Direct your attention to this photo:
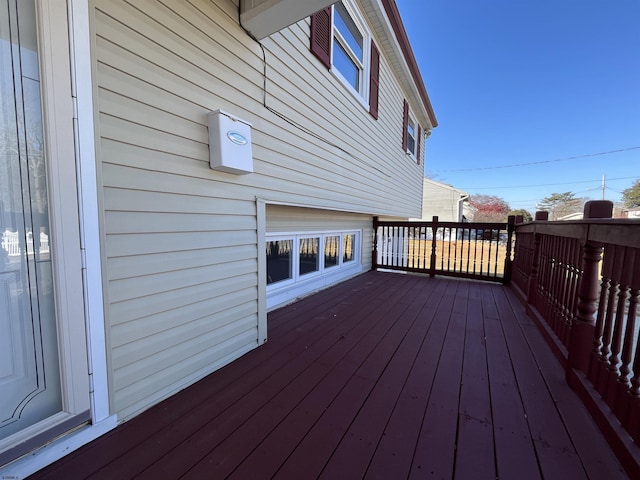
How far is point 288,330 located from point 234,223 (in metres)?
1.19

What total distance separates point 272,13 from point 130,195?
157 centimetres

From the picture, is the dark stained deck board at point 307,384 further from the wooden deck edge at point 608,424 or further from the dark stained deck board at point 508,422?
the wooden deck edge at point 608,424

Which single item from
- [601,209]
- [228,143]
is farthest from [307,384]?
[601,209]

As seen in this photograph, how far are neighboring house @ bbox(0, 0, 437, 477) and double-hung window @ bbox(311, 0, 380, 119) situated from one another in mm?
412

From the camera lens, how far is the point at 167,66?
58.0 inches

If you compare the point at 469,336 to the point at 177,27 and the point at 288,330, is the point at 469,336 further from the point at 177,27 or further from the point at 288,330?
the point at 177,27

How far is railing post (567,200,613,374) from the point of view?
1596 mm

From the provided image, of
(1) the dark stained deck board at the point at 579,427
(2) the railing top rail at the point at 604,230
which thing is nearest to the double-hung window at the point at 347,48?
(2) the railing top rail at the point at 604,230

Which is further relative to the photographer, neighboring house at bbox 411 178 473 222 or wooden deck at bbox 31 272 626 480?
neighboring house at bbox 411 178 473 222

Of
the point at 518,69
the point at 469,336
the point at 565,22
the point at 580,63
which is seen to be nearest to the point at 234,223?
the point at 469,336

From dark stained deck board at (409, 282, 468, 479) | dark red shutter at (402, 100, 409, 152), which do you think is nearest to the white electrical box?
dark stained deck board at (409, 282, 468, 479)

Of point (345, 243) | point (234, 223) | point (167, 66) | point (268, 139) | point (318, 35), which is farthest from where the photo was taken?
point (345, 243)

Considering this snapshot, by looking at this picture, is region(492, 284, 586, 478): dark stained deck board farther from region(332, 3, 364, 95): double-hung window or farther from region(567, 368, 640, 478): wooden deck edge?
region(332, 3, 364, 95): double-hung window

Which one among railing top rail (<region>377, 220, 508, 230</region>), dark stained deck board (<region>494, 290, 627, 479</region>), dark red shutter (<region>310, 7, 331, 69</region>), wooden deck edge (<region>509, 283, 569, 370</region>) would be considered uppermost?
dark red shutter (<region>310, 7, 331, 69</region>)
